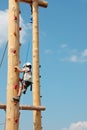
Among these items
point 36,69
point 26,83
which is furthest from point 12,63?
point 36,69

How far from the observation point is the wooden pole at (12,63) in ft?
23.4

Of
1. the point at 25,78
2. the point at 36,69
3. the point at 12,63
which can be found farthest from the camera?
the point at 36,69

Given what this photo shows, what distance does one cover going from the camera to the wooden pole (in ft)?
23.4

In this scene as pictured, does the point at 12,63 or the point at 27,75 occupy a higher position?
the point at 12,63

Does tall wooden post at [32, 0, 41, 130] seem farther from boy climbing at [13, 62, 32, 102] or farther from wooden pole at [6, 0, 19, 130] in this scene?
wooden pole at [6, 0, 19, 130]

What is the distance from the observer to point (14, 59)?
7504 millimetres

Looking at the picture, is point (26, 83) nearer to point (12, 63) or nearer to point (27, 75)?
point (27, 75)

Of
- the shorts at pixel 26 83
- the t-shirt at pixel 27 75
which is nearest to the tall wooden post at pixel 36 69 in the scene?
the shorts at pixel 26 83

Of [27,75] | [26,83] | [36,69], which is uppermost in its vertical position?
[36,69]

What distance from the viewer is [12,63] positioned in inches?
294

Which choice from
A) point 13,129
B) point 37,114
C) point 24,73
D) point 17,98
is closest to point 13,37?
point 24,73

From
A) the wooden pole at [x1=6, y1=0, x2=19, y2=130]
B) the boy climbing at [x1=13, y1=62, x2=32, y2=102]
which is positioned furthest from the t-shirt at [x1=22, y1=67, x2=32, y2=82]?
the wooden pole at [x1=6, y1=0, x2=19, y2=130]

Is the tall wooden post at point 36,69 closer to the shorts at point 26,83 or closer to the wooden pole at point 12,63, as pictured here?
the shorts at point 26,83

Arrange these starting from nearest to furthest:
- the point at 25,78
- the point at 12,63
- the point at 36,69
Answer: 1. the point at 12,63
2. the point at 25,78
3. the point at 36,69
